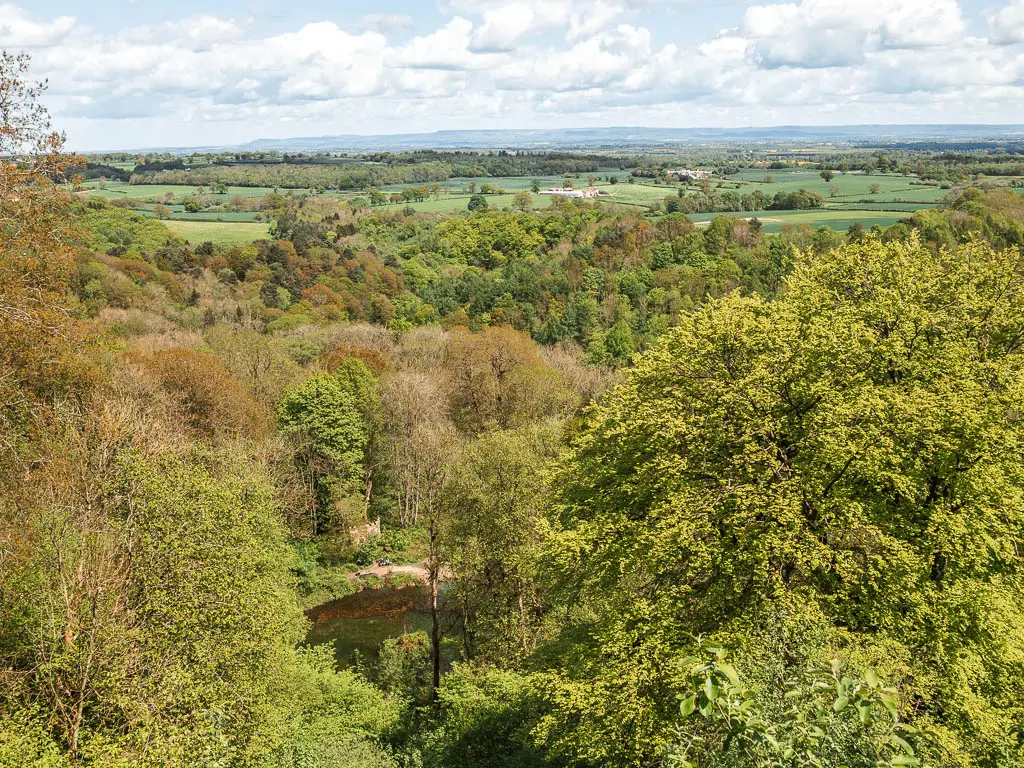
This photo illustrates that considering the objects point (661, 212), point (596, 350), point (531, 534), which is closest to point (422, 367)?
point (596, 350)

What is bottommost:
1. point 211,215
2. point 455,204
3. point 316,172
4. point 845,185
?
point 211,215

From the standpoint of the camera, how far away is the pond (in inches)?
1273

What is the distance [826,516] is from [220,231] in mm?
105075

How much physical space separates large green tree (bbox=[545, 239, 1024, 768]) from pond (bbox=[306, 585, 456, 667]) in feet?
57.4

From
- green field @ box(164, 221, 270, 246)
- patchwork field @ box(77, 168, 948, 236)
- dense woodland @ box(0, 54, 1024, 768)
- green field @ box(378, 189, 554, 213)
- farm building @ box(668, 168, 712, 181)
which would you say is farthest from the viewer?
farm building @ box(668, 168, 712, 181)

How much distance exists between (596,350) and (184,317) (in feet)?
124

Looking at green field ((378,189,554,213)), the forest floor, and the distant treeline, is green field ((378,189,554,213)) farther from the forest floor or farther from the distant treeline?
the forest floor

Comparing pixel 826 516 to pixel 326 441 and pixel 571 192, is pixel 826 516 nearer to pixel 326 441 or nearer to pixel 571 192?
pixel 326 441

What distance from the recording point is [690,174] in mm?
170125

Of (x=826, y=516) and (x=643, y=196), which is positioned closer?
(x=826, y=516)

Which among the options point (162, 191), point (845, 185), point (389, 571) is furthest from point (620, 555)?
point (162, 191)

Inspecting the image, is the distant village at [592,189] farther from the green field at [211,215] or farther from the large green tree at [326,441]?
the large green tree at [326,441]

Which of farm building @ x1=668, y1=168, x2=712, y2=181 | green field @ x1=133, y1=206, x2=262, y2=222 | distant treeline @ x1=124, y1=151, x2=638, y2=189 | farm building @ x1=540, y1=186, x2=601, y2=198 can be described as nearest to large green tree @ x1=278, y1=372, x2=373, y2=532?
green field @ x1=133, y1=206, x2=262, y2=222

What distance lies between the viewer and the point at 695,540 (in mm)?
14031
